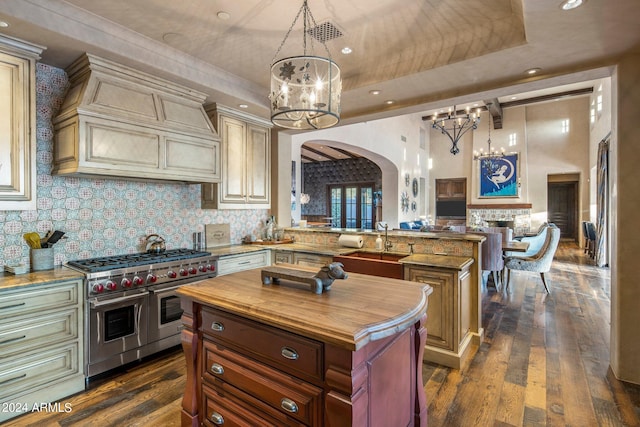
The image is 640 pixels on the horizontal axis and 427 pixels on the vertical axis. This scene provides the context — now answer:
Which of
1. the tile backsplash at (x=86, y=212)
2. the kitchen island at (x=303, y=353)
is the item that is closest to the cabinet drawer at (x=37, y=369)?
the tile backsplash at (x=86, y=212)

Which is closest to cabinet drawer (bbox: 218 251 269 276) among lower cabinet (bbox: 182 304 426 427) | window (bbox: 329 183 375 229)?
lower cabinet (bbox: 182 304 426 427)

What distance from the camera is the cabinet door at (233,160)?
3785 mm

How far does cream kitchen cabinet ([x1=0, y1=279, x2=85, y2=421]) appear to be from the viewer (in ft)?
6.87

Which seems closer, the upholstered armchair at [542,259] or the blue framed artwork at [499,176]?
the upholstered armchair at [542,259]

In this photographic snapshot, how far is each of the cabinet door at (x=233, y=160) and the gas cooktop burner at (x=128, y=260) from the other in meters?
0.81

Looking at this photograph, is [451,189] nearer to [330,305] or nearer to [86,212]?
[86,212]

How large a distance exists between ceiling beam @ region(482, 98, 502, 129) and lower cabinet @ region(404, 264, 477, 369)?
817 centimetres

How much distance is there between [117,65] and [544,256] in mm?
5961

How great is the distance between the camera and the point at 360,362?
123 cm

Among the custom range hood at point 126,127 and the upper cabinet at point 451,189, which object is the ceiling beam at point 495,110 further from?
the custom range hood at point 126,127

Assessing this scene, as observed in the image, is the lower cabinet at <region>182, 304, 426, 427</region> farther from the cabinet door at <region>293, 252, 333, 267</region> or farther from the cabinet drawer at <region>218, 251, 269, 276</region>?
the cabinet door at <region>293, 252, 333, 267</region>

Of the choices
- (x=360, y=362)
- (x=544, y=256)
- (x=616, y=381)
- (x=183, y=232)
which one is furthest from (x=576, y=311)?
(x=183, y=232)

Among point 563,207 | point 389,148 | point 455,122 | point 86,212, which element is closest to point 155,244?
point 86,212

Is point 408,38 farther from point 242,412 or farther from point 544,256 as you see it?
point 544,256
